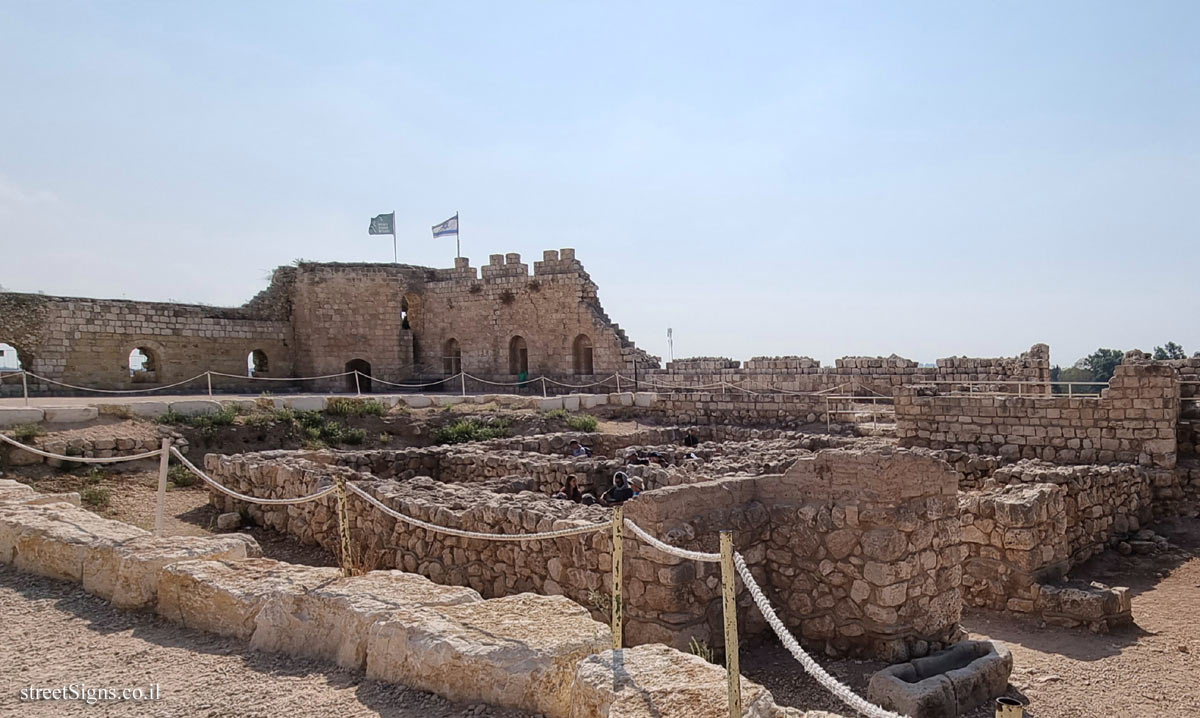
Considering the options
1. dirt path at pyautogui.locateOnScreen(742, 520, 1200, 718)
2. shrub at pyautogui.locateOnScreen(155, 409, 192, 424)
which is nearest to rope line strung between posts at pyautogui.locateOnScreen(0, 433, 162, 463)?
shrub at pyautogui.locateOnScreen(155, 409, 192, 424)

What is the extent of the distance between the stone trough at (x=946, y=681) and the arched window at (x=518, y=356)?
951 inches

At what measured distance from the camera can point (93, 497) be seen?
10.8 metres

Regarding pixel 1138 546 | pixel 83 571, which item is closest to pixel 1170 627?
pixel 1138 546

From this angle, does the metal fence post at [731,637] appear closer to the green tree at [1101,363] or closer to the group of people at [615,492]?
the group of people at [615,492]

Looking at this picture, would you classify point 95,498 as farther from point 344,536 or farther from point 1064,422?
point 1064,422

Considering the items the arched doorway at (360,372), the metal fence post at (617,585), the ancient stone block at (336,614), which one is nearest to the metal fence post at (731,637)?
the metal fence post at (617,585)

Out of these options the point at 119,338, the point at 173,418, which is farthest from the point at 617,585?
the point at 119,338

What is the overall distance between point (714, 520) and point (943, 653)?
1985mm

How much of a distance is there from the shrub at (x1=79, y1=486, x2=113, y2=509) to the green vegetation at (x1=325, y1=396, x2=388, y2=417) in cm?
640

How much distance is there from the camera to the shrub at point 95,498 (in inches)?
422

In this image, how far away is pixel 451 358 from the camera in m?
30.5

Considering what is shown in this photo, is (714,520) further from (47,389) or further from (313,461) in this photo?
(47,389)

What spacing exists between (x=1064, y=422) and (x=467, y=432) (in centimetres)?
1170

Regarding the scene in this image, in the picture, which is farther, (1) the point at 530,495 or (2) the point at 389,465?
(2) the point at 389,465
